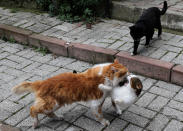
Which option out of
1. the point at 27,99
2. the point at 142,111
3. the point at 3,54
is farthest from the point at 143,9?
the point at 27,99

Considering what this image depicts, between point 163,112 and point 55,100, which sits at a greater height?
point 55,100

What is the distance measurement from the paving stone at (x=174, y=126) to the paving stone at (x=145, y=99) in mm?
543

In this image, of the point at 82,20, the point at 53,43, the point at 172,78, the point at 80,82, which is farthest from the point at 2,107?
the point at 82,20

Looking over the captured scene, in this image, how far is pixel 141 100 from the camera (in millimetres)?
4609

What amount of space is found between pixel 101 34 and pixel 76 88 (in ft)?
9.32

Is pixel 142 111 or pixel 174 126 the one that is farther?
pixel 142 111

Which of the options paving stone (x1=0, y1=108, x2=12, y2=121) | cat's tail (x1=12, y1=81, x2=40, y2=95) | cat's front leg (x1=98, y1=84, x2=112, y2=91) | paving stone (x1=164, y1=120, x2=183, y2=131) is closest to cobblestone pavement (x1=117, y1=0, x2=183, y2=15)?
paving stone (x1=164, y1=120, x2=183, y2=131)

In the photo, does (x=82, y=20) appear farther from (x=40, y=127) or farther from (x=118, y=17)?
(x=40, y=127)

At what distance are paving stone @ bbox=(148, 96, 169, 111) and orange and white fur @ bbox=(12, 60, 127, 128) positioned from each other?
2.93 feet

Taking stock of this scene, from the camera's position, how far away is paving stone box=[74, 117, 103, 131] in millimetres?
4107

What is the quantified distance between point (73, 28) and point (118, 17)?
112 cm

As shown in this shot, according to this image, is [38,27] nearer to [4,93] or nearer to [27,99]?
[4,93]

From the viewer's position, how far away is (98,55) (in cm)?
567

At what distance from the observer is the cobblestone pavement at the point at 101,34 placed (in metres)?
5.58
